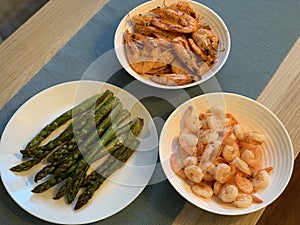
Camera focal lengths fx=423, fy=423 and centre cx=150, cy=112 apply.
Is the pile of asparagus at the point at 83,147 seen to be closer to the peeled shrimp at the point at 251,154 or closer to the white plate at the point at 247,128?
the white plate at the point at 247,128

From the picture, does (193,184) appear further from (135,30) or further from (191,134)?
(135,30)

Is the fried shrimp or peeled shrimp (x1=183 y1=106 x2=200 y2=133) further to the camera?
the fried shrimp

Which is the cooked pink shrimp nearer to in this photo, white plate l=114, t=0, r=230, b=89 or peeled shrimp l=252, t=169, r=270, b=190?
peeled shrimp l=252, t=169, r=270, b=190

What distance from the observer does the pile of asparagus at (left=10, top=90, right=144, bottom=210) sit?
1.09 m

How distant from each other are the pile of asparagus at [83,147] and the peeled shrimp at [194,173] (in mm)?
179

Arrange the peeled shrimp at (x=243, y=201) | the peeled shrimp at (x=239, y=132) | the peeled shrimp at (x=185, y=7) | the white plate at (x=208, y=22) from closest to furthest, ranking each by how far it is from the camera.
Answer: the peeled shrimp at (x=243, y=201)
the peeled shrimp at (x=239, y=132)
the white plate at (x=208, y=22)
the peeled shrimp at (x=185, y=7)

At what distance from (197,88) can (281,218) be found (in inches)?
26.8

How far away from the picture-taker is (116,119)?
3.91ft

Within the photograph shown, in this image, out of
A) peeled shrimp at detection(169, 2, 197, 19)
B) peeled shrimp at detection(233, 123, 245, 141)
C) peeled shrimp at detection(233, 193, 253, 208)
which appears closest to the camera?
peeled shrimp at detection(233, 193, 253, 208)

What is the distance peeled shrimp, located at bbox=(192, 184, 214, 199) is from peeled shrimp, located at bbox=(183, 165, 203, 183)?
0.02 m

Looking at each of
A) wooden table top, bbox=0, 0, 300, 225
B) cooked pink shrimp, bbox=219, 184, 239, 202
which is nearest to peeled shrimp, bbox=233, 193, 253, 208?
cooked pink shrimp, bbox=219, 184, 239, 202

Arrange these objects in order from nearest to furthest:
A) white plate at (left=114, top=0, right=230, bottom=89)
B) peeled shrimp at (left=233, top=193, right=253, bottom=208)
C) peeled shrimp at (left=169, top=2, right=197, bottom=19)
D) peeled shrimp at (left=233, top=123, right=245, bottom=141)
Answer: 1. peeled shrimp at (left=233, top=193, right=253, bottom=208)
2. peeled shrimp at (left=233, top=123, right=245, bottom=141)
3. white plate at (left=114, top=0, right=230, bottom=89)
4. peeled shrimp at (left=169, top=2, right=197, bottom=19)

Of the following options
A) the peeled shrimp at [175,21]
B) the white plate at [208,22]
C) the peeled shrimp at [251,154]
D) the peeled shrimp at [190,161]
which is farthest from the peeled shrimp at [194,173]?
the peeled shrimp at [175,21]

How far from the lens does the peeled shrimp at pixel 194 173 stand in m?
1.04
